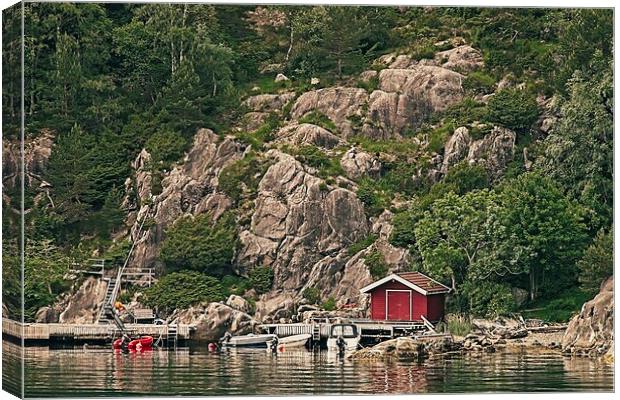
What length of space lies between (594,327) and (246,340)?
5.05m

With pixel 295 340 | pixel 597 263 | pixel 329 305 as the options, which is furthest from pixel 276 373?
pixel 597 263

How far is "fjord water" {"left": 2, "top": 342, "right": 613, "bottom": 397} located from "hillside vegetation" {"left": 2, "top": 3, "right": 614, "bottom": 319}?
0.97 metres

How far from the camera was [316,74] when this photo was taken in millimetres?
28531

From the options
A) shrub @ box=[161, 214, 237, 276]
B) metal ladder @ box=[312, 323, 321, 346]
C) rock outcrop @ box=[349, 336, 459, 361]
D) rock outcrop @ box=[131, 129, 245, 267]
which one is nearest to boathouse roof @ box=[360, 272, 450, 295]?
rock outcrop @ box=[349, 336, 459, 361]

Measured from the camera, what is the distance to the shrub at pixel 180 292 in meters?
27.4

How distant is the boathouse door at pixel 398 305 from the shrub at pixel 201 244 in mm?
2435

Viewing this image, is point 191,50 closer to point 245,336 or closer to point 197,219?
point 197,219

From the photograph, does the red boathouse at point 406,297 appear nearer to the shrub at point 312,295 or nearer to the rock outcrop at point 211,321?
the shrub at point 312,295

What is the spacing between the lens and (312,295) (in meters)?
27.8

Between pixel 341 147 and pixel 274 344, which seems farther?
pixel 341 147

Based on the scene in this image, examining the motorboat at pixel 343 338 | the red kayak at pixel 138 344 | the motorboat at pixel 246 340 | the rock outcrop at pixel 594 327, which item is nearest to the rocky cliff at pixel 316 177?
the motorboat at pixel 246 340

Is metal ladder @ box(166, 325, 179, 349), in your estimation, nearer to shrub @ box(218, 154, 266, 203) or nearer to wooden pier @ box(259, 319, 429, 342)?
wooden pier @ box(259, 319, 429, 342)

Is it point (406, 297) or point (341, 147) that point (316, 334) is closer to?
point (406, 297)

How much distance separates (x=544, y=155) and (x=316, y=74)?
3.62m
